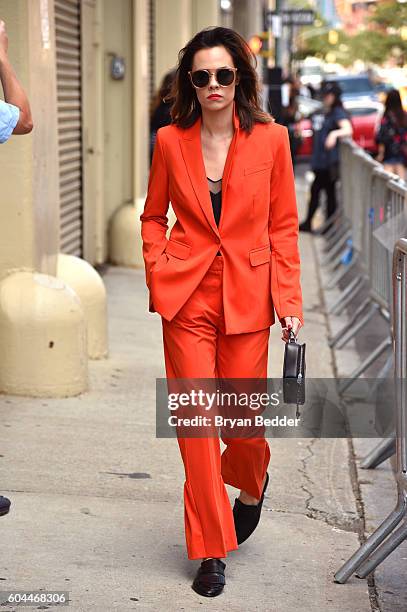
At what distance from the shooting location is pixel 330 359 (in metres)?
8.99

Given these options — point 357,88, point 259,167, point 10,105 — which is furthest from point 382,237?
point 357,88

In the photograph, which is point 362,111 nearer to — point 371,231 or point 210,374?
point 371,231

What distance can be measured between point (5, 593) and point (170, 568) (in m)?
0.70

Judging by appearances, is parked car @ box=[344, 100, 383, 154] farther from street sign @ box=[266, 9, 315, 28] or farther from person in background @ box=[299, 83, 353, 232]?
person in background @ box=[299, 83, 353, 232]

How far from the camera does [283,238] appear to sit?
4.51 meters

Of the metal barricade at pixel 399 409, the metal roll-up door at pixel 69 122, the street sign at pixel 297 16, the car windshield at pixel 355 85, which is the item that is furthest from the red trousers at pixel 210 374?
the car windshield at pixel 355 85

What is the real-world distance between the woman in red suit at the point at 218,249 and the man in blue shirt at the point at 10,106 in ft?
1.68

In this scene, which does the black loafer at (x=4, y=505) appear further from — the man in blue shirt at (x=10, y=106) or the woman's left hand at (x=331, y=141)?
the woman's left hand at (x=331, y=141)

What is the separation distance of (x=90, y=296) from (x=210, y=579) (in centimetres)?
389

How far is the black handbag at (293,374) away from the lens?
169 inches

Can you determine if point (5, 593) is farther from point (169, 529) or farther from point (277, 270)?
point (277, 270)

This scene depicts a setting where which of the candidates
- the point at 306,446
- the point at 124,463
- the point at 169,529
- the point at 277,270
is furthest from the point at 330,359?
the point at 277,270

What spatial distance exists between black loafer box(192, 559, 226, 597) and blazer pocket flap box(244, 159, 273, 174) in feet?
4.63

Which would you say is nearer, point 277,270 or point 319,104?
point 277,270
